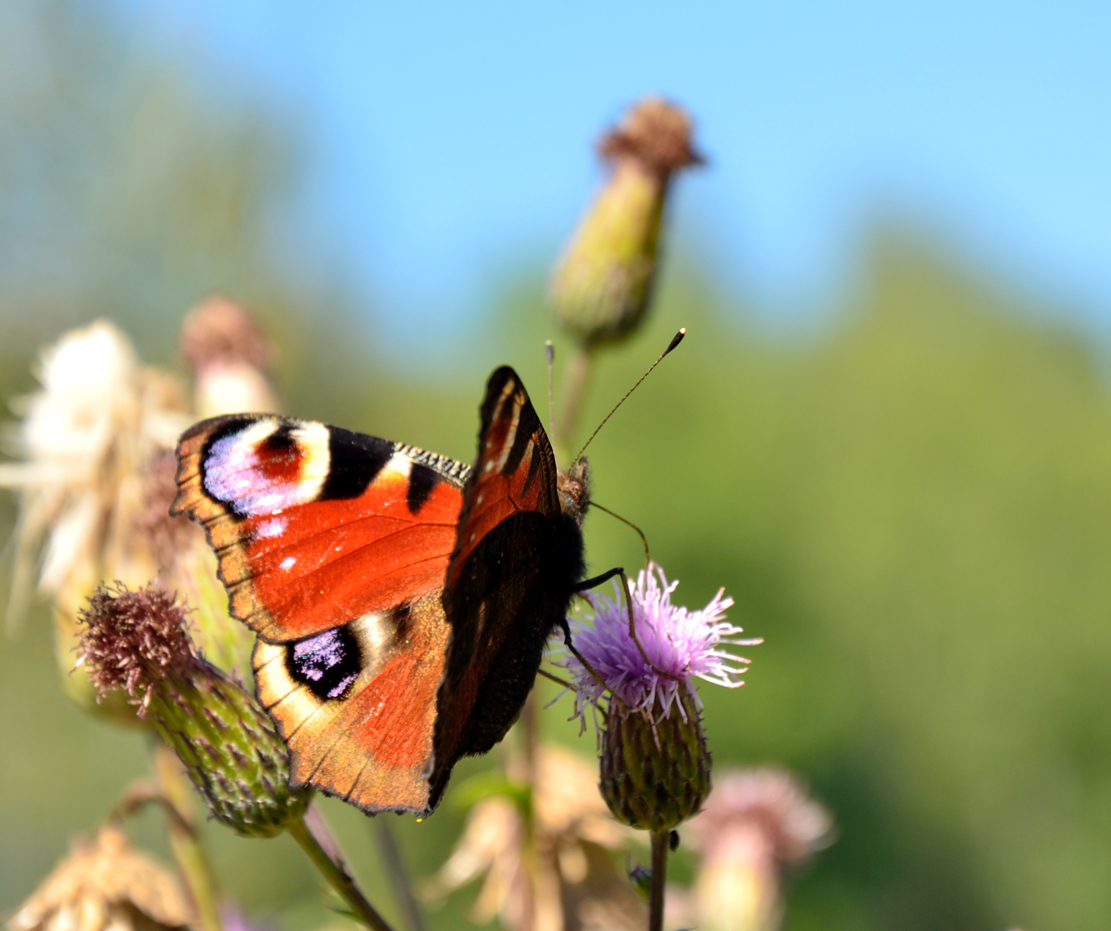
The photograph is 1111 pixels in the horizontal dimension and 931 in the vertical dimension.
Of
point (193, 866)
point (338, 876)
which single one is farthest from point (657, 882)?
point (193, 866)

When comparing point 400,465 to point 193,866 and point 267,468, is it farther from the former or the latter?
point 193,866

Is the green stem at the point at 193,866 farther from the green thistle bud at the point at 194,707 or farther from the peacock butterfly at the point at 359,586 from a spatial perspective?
the peacock butterfly at the point at 359,586

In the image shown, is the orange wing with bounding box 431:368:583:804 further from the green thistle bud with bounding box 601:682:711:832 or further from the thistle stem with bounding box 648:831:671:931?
the thistle stem with bounding box 648:831:671:931

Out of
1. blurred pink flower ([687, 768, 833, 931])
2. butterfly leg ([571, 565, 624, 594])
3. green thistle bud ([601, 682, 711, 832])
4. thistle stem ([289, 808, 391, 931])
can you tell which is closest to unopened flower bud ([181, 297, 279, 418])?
butterfly leg ([571, 565, 624, 594])

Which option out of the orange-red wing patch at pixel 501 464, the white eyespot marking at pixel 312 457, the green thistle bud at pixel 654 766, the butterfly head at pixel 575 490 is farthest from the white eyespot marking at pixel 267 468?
the green thistle bud at pixel 654 766

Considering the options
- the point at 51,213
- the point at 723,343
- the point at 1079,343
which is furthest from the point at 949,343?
the point at 51,213

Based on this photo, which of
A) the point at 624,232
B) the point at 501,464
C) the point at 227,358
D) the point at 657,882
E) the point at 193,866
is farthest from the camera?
the point at 624,232
